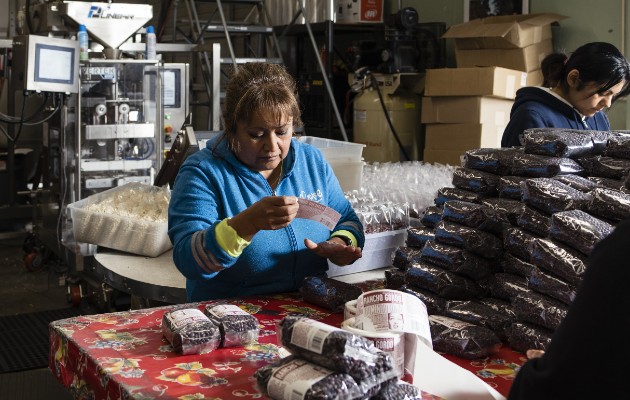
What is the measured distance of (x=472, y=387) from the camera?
1.38 m

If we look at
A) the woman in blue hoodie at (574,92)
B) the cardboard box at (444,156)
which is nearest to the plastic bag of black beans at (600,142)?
the woman in blue hoodie at (574,92)

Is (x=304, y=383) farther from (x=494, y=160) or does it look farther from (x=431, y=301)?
(x=494, y=160)

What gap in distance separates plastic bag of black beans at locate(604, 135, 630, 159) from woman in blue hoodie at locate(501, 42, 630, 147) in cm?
127

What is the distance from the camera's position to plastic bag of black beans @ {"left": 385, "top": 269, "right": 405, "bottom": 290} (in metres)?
2.08

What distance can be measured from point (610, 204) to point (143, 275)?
5.99 feet

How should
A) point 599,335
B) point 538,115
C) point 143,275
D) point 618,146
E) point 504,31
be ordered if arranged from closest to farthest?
point 599,335 → point 618,146 → point 143,275 → point 538,115 → point 504,31

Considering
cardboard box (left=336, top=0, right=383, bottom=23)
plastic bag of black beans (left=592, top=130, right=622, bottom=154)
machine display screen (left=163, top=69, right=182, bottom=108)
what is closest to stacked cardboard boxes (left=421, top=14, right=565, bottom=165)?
cardboard box (left=336, top=0, right=383, bottom=23)

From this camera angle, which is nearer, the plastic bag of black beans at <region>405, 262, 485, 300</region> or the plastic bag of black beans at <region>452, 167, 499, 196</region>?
the plastic bag of black beans at <region>405, 262, 485, 300</region>

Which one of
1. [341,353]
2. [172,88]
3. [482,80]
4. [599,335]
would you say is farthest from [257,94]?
[482,80]

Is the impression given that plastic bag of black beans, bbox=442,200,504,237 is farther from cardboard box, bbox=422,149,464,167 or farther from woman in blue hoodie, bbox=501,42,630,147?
cardboard box, bbox=422,149,464,167

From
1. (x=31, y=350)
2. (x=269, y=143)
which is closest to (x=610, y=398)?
(x=269, y=143)

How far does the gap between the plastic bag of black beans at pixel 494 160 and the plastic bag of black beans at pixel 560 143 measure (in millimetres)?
67

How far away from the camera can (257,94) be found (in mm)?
2105

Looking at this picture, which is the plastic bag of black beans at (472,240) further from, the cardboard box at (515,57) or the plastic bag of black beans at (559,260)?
the cardboard box at (515,57)
